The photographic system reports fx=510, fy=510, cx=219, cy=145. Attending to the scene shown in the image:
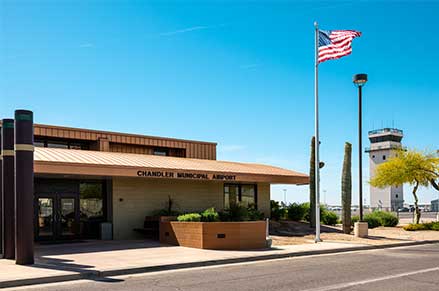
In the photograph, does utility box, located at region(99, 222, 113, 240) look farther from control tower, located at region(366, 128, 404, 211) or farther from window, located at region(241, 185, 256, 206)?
control tower, located at region(366, 128, 404, 211)

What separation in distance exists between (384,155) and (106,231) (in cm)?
9814

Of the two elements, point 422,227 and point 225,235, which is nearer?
point 225,235

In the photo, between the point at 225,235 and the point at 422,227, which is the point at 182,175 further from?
the point at 422,227

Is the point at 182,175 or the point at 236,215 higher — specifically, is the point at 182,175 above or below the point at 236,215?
above

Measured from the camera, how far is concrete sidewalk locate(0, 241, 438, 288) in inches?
475

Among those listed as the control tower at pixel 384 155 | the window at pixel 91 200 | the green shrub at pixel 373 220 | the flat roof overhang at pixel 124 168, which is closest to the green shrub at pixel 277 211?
the flat roof overhang at pixel 124 168

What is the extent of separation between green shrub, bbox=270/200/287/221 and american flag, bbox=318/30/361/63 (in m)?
12.9

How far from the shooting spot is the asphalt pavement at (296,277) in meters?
10.7

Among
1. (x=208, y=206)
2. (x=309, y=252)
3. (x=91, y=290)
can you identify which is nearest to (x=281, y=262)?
(x=309, y=252)

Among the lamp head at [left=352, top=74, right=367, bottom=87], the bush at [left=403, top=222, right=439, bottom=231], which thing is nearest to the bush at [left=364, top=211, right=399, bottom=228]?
the bush at [left=403, top=222, right=439, bottom=231]

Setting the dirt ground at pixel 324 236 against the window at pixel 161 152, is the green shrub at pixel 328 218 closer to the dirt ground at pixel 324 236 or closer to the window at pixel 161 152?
the dirt ground at pixel 324 236

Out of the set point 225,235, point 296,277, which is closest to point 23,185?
point 225,235

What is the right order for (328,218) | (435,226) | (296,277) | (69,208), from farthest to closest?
1. (328,218)
2. (435,226)
3. (69,208)
4. (296,277)

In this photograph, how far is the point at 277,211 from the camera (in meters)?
32.5
